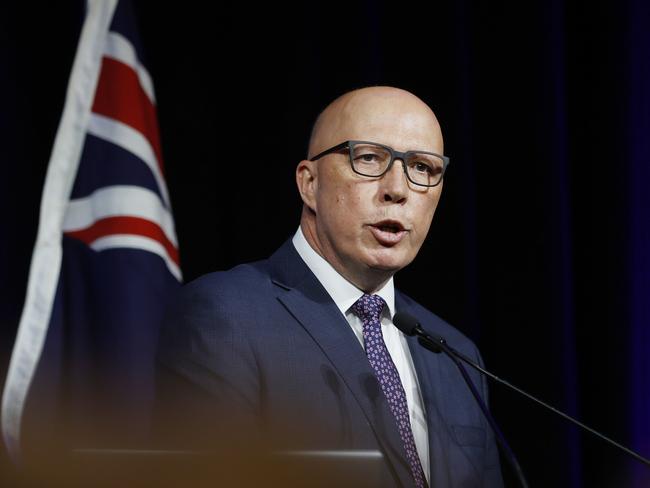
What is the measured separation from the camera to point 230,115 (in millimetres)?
2117

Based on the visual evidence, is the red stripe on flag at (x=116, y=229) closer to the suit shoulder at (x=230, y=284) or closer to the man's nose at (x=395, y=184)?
the suit shoulder at (x=230, y=284)

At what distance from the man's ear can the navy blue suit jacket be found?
0.50ft

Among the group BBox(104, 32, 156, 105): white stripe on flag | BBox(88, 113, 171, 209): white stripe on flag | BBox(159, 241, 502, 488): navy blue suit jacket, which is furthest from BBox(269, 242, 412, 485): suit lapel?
BBox(104, 32, 156, 105): white stripe on flag

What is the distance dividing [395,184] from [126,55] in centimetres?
71

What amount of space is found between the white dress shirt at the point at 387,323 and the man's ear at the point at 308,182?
77 mm

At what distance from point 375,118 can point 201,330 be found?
1.88 feet

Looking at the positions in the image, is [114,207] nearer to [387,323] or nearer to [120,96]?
[120,96]

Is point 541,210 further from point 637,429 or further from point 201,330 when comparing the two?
point 201,330

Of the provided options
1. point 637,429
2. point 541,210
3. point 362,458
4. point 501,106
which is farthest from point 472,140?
point 362,458

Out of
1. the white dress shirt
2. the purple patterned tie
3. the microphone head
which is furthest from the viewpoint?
the white dress shirt

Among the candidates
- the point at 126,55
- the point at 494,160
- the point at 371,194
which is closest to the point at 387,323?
the point at 371,194

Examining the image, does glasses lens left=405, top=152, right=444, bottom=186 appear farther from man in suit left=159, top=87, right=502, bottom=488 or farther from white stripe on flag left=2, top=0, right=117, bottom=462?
white stripe on flag left=2, top=0, right=117, bottom=462

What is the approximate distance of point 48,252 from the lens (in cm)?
167

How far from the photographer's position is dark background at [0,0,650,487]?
210cm
